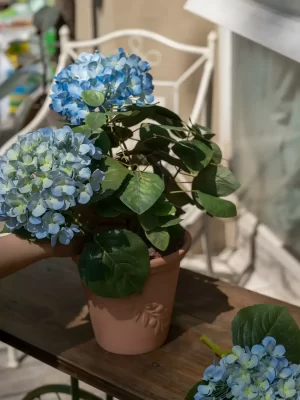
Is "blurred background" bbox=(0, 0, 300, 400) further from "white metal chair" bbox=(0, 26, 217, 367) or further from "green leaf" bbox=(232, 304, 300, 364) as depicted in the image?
"green leaf" bbox=(232, 304, 300, 364)

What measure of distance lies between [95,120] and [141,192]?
11cm

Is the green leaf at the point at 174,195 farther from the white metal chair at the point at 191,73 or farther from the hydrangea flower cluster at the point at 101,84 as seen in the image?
the white metal chair at the point at 191,73

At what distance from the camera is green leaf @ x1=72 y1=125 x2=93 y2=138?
751mm

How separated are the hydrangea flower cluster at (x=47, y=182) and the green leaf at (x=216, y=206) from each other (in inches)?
7.2

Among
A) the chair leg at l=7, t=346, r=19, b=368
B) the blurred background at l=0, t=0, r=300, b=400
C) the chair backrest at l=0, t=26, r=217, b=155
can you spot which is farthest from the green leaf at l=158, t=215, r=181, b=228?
the chair leg at l=7, t=346, r=19, b=368

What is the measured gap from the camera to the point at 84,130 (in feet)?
2.50

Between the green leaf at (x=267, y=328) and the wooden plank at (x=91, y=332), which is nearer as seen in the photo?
the green leaf at (x=267, y=328)

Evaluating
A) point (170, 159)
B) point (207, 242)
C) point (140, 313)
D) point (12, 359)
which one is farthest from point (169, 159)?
point (12, 359)

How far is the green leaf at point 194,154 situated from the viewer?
2.77ft

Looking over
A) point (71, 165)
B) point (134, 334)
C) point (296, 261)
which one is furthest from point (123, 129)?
point (296, 261)

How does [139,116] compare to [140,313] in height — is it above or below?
above

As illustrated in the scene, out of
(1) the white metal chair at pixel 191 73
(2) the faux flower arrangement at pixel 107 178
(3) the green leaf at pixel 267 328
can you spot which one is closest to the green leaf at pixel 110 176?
(2) the faux flower arrangement at pixel 107 178

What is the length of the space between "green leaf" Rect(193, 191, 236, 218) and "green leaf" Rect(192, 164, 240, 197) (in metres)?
0.02

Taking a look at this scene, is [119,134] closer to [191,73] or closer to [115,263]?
[115,263]
